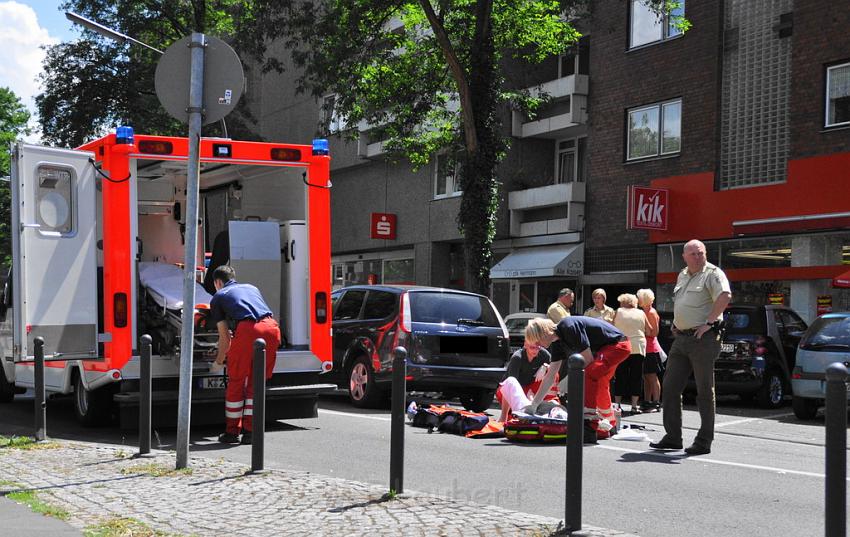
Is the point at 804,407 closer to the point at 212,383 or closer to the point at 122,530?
the point at 212,383

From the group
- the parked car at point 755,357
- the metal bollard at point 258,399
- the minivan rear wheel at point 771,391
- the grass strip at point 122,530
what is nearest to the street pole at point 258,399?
the metal bollard at point 258,399

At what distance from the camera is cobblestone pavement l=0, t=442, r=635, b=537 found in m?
5.63

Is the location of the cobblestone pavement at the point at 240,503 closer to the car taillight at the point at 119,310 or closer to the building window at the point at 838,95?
the car taillight at the point at 119,310

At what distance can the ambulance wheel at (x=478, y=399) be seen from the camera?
519 inches

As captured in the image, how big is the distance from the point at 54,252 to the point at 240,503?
4176mm

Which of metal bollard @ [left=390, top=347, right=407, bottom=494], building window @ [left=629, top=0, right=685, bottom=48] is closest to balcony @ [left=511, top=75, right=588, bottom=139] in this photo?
building window @ [left=629, top=0, right=685, bottom=48]

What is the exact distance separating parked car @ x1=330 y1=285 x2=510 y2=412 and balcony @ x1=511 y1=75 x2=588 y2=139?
11.9 metres

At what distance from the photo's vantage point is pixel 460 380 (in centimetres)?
1276

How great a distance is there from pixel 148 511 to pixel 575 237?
67.4 ft

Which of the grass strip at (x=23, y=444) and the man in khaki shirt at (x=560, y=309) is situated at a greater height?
the man in khaki shirt at (x=560, y=309)

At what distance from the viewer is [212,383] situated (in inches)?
401

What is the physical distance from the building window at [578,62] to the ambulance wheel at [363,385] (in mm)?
15196

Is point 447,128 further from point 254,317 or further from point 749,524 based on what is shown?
point 749,524

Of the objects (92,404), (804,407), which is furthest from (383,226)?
(92,404)
